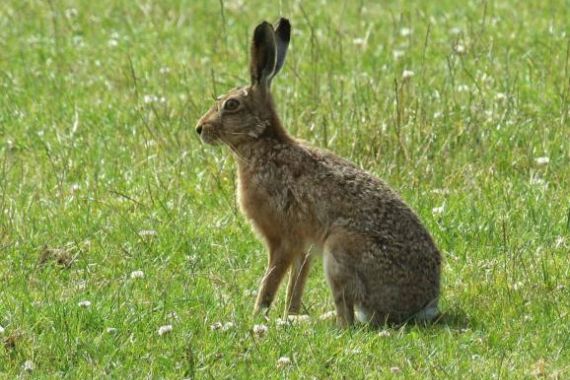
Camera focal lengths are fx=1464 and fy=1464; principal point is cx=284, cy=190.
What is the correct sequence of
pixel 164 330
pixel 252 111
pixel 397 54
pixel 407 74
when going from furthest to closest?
pixel 397 54 < pixel 407 74 < pixel 252 111 < pixel 164 330

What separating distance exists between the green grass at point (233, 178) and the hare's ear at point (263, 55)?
101cm

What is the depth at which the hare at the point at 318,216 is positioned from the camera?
23.6ft

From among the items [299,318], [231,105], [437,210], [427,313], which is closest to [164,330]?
[299,318]

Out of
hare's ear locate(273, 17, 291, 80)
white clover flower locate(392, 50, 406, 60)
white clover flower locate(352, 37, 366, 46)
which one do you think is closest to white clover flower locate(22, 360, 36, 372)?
hare's ear locate(273, 17, 291, 80)

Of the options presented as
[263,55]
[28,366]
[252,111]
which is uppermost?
[263,55]

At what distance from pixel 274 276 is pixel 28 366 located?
159 centimetres

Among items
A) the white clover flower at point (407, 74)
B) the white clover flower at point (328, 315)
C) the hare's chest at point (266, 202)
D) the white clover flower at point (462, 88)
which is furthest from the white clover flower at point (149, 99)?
the white clover flower at point (328, 315)

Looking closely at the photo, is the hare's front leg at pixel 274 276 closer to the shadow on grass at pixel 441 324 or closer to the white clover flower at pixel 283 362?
the shadow on grass at pixel 441 324

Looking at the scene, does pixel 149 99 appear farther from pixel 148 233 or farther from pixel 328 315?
pixel 328 315

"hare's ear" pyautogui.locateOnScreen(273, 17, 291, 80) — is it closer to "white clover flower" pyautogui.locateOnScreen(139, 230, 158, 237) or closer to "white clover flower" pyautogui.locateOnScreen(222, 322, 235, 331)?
"white clover flower" pyautogui.locateOnScreen(139, 230, 158, 237)

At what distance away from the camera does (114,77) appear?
38.3 ft

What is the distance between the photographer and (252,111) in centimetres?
789

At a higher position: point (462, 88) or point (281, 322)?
point (281, 322)

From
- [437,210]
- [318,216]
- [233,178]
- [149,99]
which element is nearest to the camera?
[318,216]
